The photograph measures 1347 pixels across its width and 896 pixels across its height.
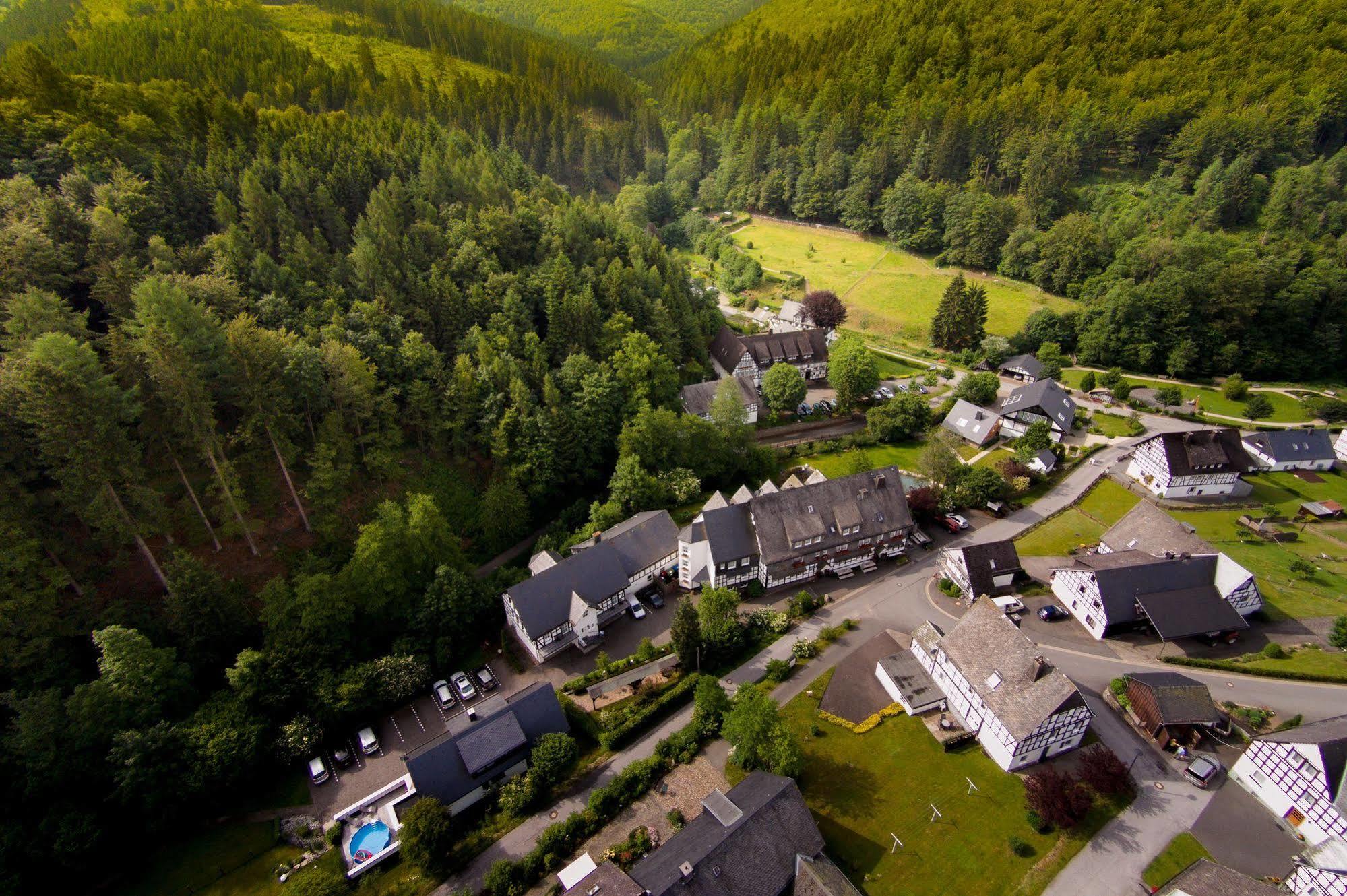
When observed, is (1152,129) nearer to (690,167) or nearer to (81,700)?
(690,167)

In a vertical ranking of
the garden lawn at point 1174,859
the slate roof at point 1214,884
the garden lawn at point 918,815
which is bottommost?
the garden lawn at point 918,815

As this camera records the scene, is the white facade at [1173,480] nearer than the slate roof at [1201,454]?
No

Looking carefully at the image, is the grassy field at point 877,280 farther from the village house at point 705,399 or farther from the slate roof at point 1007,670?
the slate roof at point 1007,670

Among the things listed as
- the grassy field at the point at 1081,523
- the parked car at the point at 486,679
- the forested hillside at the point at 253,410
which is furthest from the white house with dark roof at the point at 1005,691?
the parked car at the point at 486,679

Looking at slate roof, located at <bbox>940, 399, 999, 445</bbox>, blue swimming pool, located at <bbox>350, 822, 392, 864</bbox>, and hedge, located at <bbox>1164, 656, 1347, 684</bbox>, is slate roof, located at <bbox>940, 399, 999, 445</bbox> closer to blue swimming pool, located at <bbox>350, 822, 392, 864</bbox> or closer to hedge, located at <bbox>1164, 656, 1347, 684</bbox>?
hedge, located at <bbox>1164, 656, 1347, 684</bbox>

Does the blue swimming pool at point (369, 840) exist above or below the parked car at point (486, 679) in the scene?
above

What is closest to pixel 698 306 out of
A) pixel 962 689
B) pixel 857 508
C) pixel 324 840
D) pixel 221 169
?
pixel 857 508

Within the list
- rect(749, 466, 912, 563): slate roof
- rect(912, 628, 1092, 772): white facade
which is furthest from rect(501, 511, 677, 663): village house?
rect(912, 628, 1092, 772): white facade
